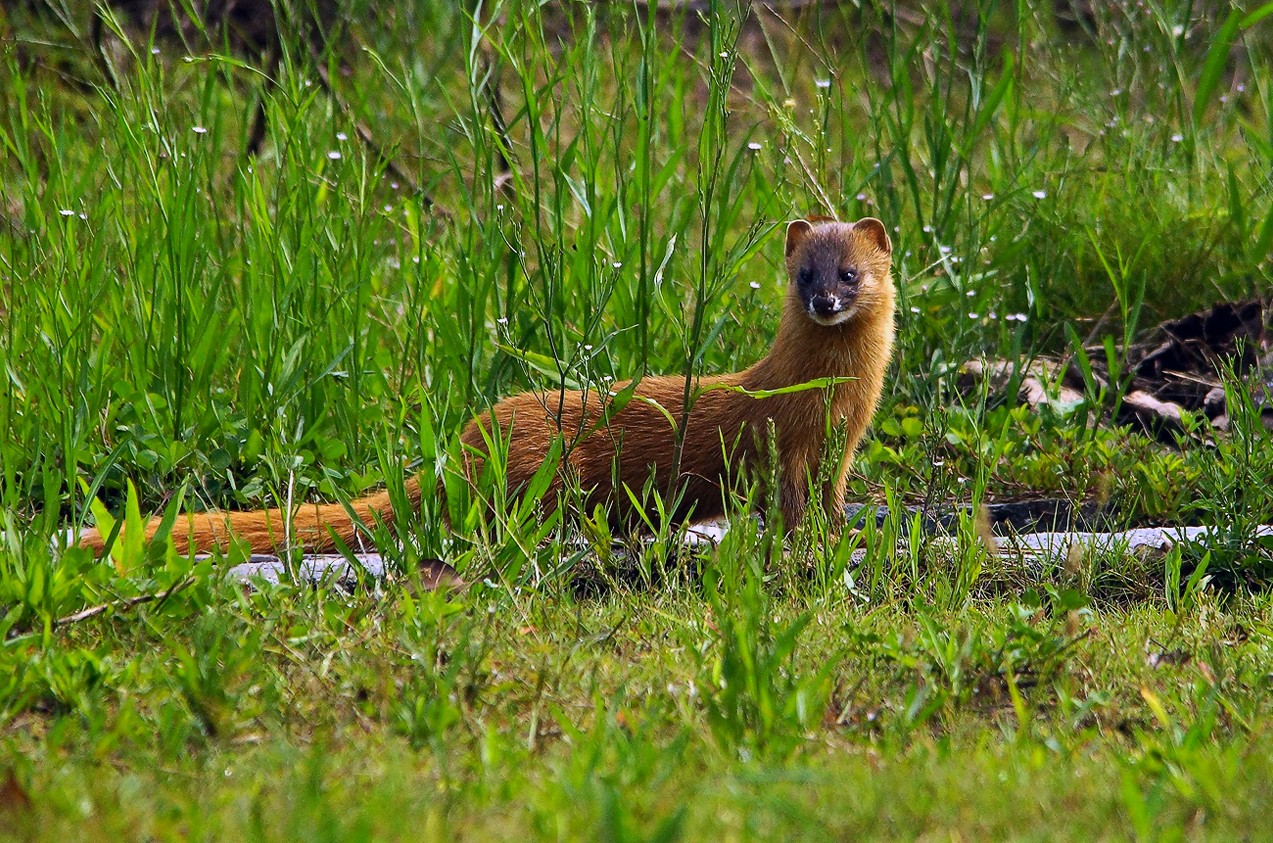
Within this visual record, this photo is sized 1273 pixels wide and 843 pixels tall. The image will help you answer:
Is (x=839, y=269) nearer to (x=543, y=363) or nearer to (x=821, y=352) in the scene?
(x=821, y=352)

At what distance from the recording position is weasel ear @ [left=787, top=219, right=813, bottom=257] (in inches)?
172

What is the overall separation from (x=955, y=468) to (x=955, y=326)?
87 cm

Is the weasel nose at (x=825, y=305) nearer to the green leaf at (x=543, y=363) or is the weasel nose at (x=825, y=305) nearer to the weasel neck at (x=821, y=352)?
the weasel neck at (x=821, y=352)

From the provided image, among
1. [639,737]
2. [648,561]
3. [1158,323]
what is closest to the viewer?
[639,737]

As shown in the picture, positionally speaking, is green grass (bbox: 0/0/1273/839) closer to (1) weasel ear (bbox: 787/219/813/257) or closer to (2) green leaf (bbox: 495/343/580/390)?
(2) green leaf (bbox: 495/343/580/390)

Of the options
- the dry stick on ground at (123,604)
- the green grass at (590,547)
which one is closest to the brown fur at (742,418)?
the green grass at (590,547)

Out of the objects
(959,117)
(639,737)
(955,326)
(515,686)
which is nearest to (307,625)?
(515,686)

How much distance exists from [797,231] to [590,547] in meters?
1.51

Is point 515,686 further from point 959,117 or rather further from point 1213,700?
point 959,117

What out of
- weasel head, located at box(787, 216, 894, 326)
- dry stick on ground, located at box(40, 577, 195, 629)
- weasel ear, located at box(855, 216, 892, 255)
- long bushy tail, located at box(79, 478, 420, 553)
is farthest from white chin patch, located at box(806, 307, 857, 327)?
dry stick on ground, located at box(40, 577, 195, 629)

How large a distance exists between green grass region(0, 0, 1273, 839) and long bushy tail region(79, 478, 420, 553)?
0.12 meters

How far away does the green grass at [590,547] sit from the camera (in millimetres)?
2137

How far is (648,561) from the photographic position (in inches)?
131

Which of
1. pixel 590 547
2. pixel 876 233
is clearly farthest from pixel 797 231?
pixel 590 547
